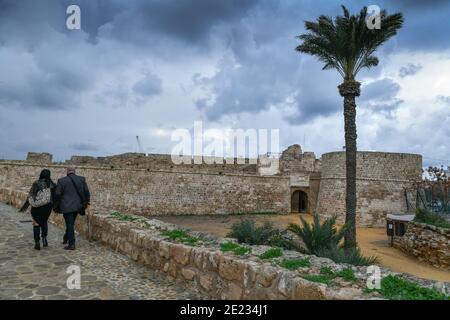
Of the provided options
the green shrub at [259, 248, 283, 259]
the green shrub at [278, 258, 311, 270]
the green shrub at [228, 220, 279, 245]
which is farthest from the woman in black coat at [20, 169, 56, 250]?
the green shrub at [278, 258, 311, 270]

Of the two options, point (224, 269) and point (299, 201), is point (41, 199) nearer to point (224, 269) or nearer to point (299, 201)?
point (224, 269)

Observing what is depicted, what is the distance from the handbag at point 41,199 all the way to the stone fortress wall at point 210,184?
15.5 m

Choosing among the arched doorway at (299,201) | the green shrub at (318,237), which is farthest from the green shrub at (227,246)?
the arched doorway at (299,201)

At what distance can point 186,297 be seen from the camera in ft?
13.3

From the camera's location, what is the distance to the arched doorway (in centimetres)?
2958

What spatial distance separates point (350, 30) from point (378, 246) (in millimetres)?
10709

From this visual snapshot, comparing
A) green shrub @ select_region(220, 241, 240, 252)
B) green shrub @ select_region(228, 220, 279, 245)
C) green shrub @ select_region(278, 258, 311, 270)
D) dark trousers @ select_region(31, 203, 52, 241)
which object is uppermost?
dark trousers @ select_region(31, 203, 52, 241)

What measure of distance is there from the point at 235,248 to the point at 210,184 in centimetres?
2133

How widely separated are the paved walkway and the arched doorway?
80.6 ft

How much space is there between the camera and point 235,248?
14.6 ft

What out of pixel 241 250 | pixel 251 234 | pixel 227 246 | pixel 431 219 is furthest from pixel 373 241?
pixel 241 250
